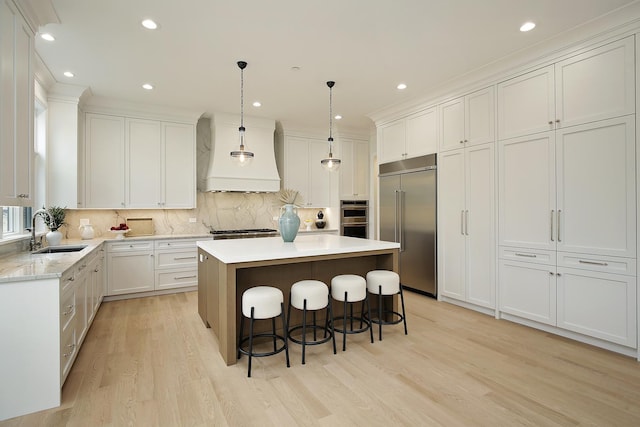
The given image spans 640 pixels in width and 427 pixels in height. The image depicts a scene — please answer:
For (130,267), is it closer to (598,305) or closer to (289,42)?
(289,42)

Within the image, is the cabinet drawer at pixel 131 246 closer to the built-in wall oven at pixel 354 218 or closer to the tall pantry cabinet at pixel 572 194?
the built-in wall oven at pixel 354 218

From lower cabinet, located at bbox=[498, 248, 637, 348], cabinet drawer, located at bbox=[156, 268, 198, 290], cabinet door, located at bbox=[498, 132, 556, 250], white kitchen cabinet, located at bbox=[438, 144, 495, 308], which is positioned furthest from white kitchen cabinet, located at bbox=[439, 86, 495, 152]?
cabinet drawer, located at bbox=[156, 268, 198, 290]

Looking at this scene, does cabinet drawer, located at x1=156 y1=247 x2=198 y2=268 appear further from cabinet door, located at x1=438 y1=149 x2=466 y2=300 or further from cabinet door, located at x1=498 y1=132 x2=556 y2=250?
cabinet door, located at x1=498 y1=132 x2=556 y2=250

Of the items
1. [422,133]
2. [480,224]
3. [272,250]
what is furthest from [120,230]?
[480,224]

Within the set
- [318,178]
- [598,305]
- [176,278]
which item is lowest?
[176,278]

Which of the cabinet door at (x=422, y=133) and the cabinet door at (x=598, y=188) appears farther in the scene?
the cabinet door at (x=422, y=133)

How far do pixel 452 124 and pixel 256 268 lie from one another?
9.76ft

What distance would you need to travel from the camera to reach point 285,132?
5.96 metres

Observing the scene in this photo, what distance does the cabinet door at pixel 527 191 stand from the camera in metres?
3.18

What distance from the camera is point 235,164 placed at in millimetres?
5160

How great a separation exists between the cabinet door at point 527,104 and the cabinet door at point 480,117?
0.10 meters

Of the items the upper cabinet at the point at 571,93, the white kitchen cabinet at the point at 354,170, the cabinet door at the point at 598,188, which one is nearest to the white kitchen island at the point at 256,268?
the cabinet door at the point at 598,188

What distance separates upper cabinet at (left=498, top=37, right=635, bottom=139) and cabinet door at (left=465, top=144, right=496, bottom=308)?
40 cm

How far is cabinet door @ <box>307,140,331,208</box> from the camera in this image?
6199mm
